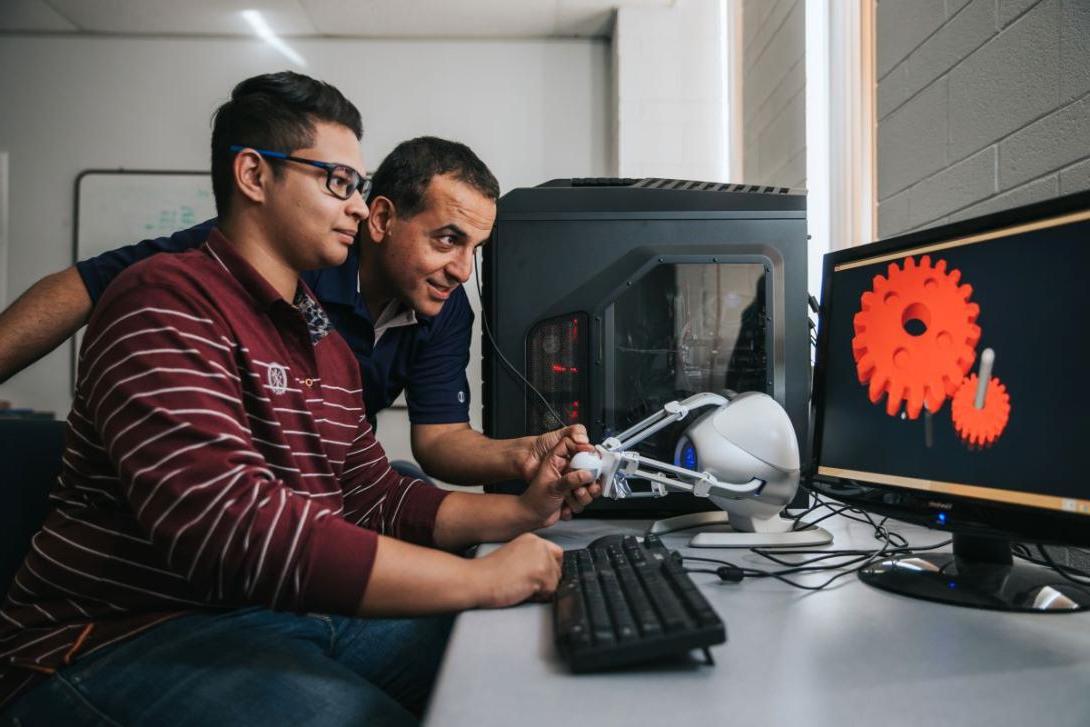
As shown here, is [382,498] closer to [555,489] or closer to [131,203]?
[555,489]

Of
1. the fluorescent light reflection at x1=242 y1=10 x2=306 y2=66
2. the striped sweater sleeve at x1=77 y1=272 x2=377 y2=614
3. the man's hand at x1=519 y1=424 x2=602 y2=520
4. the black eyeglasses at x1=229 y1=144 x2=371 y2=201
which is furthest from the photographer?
the fluorescent light reflection at x1=242 y1=10 x2=306 y2=66

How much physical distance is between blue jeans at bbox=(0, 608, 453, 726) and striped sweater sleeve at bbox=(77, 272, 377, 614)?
0.07 meters

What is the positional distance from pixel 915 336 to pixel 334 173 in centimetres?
70

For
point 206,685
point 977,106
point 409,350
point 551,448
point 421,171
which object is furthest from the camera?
point 409,350

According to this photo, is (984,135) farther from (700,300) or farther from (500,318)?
(500,318)

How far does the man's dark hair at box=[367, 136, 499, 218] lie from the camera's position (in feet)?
4.42

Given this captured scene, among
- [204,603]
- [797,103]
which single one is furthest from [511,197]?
[797,103]

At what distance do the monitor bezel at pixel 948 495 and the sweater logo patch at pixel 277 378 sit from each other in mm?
660

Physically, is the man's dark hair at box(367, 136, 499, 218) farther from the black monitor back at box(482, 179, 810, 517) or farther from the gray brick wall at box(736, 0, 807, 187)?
the gray brick wall at box(736, 0, 807, 187)

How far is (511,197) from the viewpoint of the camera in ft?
4.06

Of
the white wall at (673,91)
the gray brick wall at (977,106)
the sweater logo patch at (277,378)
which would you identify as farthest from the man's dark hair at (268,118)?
the white wall at (673,91)

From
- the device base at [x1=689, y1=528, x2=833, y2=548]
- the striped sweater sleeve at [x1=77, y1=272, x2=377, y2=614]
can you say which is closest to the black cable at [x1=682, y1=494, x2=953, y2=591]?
the device base at [x1=689, y1=528, x2=833, y2=548]

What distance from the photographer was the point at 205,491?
2.08 feet

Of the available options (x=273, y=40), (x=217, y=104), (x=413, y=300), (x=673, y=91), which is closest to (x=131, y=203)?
(x=217, y=104)
